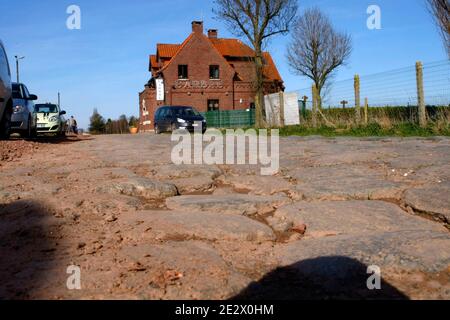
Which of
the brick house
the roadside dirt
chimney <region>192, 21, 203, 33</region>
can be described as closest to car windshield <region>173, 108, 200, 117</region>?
the brick house

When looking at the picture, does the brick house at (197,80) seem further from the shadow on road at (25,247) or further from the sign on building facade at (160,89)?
the shadow on road at (25,247)

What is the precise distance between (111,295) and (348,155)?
3.79m

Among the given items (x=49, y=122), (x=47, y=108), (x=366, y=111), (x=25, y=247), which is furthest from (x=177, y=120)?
(x=25, y=247)

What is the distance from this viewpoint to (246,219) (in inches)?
102

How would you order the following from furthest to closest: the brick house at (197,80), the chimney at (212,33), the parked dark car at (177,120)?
the chimney at (212,33), the brick house at (197,80), the parked dark car at (177,120)

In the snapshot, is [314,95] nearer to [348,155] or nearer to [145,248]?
[348,155]

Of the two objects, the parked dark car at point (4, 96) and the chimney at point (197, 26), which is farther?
the chimney at point (197, 26)

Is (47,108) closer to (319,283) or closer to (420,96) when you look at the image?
(420,96)

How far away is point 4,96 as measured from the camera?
8.61 m

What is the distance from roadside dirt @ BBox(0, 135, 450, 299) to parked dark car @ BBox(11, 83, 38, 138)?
24.0ft

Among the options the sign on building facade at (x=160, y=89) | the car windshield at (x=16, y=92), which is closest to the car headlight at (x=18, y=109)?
the car windshield at (x=16, y=92)

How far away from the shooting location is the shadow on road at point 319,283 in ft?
5.37

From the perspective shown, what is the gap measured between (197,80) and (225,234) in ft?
123

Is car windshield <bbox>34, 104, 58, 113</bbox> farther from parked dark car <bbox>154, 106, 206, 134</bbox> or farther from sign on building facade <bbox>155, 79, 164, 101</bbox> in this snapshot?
sign on building facade <bbox>155, 79, 164, 101</bbox>
